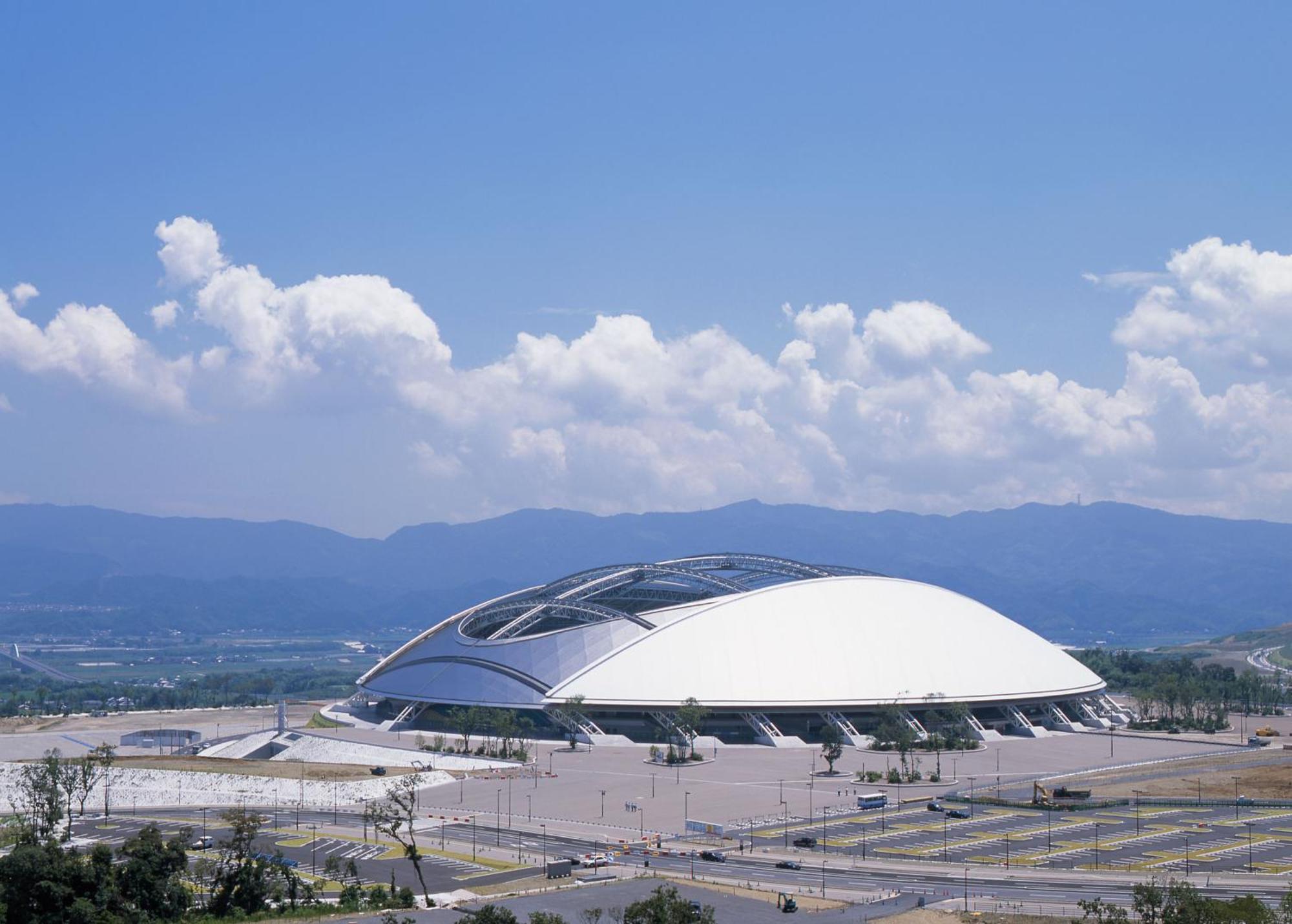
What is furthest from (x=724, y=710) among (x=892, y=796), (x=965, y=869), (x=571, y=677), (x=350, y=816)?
(x=965, y=869)

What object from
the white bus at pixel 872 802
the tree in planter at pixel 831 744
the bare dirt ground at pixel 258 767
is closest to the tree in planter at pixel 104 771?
the bare dirt ground at pixel 258 767

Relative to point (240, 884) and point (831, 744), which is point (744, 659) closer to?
point (831, 744)

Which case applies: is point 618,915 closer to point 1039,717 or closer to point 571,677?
point 571,677

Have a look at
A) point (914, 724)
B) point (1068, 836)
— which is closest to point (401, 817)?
point (1068, 836)

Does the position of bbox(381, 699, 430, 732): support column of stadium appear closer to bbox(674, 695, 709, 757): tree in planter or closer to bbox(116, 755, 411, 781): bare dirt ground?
bbox(116, 755, 411, 781): bare dirt ground

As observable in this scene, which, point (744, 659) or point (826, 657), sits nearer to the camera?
→ point (744, 659)

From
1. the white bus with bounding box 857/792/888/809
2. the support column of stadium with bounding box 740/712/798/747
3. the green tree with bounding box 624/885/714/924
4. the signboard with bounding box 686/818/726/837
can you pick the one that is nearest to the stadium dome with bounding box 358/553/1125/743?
the support column of stadium with bounding box 740/712/798/747
